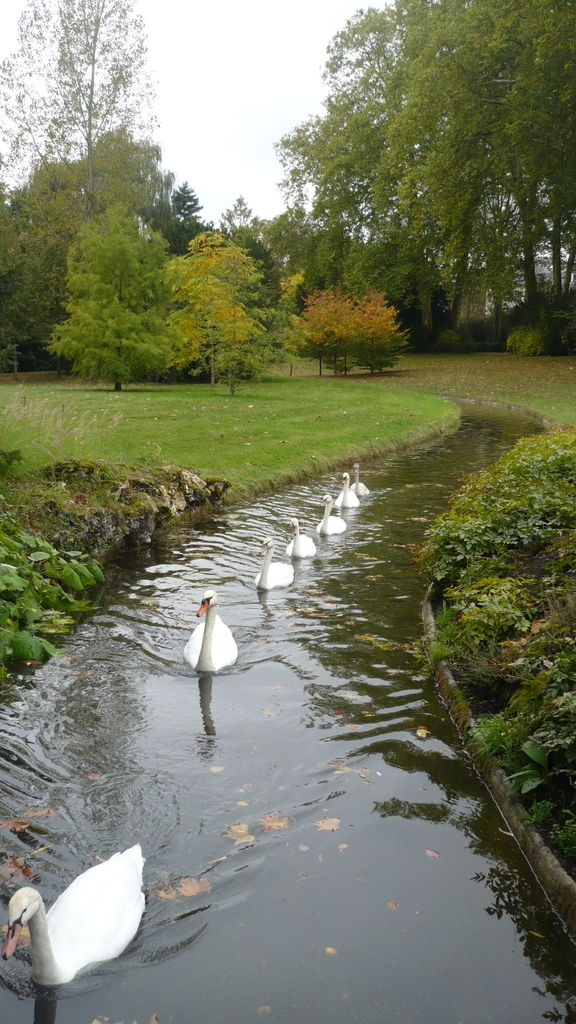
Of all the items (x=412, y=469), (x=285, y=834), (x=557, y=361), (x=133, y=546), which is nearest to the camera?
(x=285, y=834)

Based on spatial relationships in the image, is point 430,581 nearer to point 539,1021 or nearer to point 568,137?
point 539,1021

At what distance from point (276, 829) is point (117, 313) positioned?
28637 mm

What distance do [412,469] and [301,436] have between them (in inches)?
127

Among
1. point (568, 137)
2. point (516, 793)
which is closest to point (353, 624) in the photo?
point (516, 793)

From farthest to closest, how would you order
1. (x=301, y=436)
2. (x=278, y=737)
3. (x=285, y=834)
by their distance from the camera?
(x=301, y=436) < (x=278, y=737) < (x=285, y=834)

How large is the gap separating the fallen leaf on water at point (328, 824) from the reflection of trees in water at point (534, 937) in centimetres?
88

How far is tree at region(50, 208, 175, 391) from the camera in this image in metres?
30.3

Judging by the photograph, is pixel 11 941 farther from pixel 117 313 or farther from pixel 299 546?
pixel 117 313

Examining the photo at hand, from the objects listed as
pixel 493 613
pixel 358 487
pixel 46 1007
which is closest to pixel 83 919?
pixel 46 1007

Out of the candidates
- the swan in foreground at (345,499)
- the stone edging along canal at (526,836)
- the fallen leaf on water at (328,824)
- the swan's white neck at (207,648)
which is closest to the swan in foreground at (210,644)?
the swan's white neck at (207,648)

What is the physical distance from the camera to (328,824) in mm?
4742

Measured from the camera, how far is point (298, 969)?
3.66 metres

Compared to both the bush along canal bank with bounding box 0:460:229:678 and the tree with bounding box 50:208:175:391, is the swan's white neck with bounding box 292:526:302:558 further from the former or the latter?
the tree with bounding box 50:208:175:391

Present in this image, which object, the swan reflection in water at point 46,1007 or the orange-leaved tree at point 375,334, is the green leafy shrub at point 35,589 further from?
the orange-leaved tree at point 375,334
